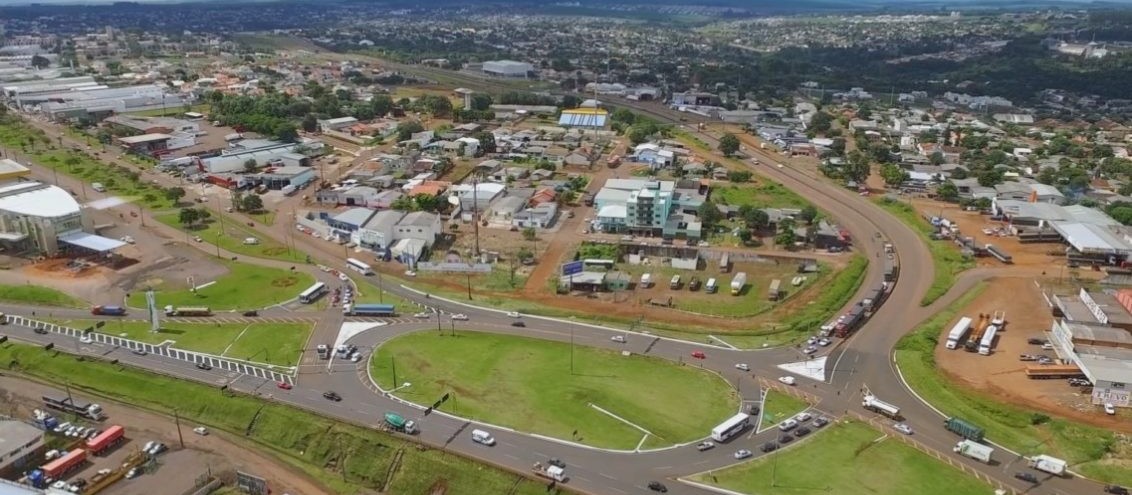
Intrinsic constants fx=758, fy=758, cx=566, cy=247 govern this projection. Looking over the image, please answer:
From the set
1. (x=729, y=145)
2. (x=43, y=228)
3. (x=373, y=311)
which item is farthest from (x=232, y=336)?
(x=729, y=145)

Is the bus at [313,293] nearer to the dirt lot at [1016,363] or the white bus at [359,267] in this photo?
the white bus at [359,267]

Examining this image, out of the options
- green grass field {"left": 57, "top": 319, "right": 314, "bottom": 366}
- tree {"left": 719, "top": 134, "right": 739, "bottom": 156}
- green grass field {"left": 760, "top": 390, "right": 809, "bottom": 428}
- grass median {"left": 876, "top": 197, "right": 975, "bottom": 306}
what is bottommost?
green grass field {"left": 57, "top": 319, "right": 314, "bottom": 366}

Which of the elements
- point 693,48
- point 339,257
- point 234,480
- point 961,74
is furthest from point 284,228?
point 693,48

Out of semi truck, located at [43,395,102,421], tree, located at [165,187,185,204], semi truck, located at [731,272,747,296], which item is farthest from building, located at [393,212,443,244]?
tree, located at [165,187,185,204]

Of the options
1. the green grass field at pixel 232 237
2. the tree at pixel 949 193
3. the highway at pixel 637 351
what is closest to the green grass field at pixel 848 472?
the highway at pixel 637 351

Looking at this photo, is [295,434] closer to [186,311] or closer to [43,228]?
[186,311]

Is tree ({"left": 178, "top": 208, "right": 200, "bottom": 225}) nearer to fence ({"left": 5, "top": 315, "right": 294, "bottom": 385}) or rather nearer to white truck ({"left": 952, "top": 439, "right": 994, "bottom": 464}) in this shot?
fence ({"left": 5, "top": 315, "right": 294, "bottom": 385})
